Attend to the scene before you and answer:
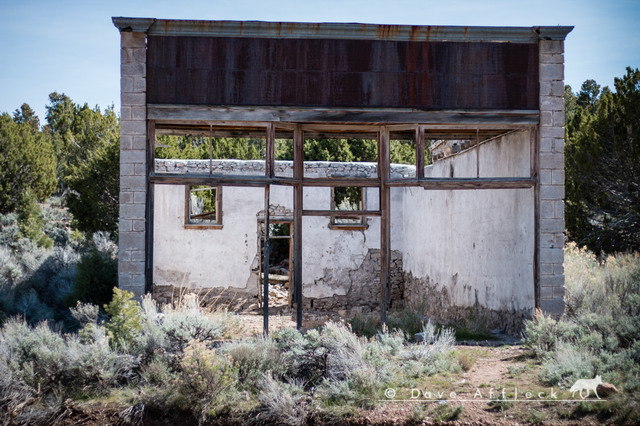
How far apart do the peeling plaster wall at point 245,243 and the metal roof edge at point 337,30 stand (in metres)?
7.39

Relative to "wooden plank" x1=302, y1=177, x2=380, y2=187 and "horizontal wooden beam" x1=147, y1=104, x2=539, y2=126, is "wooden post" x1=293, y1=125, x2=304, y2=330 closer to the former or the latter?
"wooden plank" x1=302, y1=177, x2=380, y2=187

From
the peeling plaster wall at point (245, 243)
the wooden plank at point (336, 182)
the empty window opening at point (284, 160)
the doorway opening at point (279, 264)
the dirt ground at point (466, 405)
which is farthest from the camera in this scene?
the doorway opening at point (279, 264)

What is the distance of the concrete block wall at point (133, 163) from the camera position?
9.45 metres

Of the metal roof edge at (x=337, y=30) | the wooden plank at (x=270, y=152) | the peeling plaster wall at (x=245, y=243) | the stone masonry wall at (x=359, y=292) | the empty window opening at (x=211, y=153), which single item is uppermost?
the metal roof edge at (x=337, y=30)

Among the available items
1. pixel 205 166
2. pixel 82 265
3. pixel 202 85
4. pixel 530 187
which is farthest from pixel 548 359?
pixel 205 166

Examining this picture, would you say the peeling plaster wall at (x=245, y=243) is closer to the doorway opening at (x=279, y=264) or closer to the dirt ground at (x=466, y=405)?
the doorway opening at (x=279, y=264)

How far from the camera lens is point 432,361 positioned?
8094mm

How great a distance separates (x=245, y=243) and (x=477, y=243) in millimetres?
6943

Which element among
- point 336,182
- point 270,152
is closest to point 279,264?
point 336,182

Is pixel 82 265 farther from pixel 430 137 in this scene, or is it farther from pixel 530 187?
pixel 530 187

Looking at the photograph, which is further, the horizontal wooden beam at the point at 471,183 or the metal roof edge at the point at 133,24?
the horizontal wooden beam at the point at 471,183

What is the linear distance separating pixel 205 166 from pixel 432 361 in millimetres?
10409

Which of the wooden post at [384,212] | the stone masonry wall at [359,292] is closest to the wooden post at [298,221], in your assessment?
the wooden post at [384,212]

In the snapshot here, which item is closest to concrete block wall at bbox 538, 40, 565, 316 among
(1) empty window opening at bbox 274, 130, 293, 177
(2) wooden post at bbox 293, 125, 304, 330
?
(2) wooden post at bbox 293, 125, 304, 330
